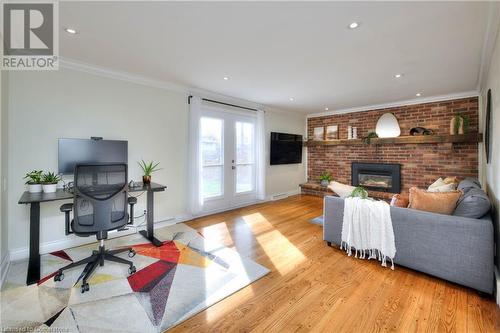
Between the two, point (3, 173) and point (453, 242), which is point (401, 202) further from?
point (3, 173)

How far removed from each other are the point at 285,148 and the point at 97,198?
4.53 metres

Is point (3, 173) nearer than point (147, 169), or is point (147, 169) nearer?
point (3, 173)

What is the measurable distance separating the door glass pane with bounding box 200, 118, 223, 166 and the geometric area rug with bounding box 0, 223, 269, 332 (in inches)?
76.0

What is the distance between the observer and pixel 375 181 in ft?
17.6

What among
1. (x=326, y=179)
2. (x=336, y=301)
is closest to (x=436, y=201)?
(x=336, y=301)

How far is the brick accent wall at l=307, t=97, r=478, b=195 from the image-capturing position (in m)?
4.24

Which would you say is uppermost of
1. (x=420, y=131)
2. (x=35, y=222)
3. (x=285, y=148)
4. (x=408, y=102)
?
(x=408, y=102)

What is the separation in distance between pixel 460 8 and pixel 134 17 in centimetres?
258

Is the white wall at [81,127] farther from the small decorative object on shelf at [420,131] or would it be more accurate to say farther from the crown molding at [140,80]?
the small decorative object on shelf at [420,131]

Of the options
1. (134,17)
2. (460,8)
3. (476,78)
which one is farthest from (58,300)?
(476,78)

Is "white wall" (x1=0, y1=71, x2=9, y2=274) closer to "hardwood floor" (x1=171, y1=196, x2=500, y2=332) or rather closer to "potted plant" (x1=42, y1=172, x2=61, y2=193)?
"potted plant" (x1=42, y1=172, x2=61, y2=193)

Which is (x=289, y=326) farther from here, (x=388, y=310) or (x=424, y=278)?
(x=424, y=278)

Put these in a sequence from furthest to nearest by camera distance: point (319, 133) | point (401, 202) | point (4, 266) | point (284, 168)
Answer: point (319, 133) < point (284, 168) < point (401, 202) < point (4, 266)

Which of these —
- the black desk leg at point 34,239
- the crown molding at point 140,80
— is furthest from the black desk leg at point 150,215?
the crown molding at point 140,80
